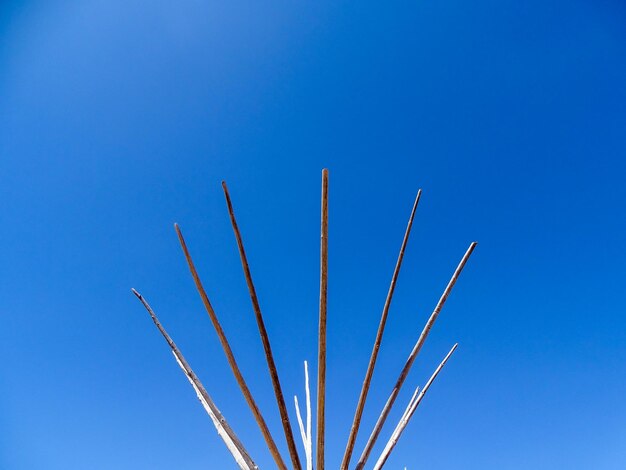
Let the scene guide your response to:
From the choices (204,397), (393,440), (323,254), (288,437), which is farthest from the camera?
(393,440)

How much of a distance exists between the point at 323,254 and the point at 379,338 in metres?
0.83

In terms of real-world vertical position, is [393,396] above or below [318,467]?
above

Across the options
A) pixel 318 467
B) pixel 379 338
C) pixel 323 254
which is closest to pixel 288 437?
pixel 318 467

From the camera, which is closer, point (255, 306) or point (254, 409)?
point (255, 306)

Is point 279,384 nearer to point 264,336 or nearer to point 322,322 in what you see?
point 264,336

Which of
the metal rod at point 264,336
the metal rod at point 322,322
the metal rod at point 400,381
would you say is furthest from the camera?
the metal rod at point 400,381

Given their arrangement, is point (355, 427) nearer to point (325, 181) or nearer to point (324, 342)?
point (324, 342)

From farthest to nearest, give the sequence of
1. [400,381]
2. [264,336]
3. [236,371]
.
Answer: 1. [400,381]
2. [236,371]
3. [264,336]

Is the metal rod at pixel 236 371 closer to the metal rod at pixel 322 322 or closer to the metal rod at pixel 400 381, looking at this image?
the metal rod at pixel 322 322

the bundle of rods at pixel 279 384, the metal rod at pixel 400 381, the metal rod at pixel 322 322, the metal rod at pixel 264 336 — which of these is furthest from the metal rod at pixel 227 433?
the metal rod at pixel 400 381

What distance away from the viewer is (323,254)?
192 cm

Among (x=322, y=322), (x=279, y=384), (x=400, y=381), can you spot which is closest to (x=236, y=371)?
(x=279, y=384)

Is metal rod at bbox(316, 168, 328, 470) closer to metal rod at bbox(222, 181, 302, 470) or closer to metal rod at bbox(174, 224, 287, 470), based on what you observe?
metal rod at bbox(222, 181, 302, 470)

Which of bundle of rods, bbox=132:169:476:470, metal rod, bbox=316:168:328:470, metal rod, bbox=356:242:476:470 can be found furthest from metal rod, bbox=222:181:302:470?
metal rod, bbox=356:242:476:470
